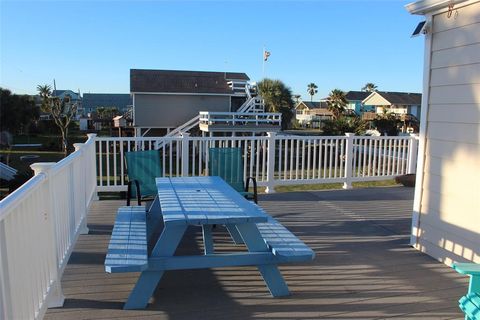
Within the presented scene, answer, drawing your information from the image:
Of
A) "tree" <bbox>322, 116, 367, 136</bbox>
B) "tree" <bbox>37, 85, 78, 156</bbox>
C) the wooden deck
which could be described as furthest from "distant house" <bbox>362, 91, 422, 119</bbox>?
the wooden deck

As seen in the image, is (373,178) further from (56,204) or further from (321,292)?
(56,204)

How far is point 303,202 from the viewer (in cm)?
632

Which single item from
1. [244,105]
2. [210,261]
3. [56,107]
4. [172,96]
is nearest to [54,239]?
[210,261]

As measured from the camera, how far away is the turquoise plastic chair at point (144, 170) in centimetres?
504

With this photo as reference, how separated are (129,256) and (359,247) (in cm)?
246

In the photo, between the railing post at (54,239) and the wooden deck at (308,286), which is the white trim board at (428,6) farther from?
the railing post at (54,239)

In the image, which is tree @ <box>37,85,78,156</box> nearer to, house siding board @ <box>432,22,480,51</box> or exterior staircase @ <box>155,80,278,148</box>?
exterior staircase @ <box>155,80,278,148</box>

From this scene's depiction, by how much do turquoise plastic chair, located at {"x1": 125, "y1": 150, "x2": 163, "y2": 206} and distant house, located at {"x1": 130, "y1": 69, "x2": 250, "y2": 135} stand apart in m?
19.7

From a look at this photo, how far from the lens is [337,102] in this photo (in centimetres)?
4206

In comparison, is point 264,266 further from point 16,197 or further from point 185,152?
point 185,152

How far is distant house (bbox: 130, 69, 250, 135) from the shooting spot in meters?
24.5

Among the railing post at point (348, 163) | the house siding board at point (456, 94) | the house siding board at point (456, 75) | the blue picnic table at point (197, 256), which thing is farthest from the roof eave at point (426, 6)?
the railing post at point (348, 163)

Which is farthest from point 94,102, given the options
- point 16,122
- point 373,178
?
point 373,178

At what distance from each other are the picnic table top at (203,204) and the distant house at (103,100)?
70.4 m
